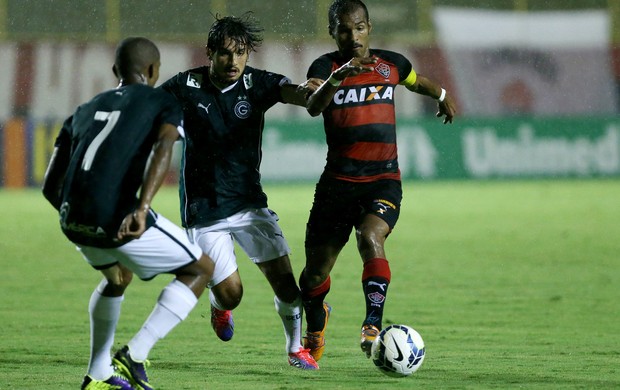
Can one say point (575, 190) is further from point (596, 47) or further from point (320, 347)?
point (320, 347)

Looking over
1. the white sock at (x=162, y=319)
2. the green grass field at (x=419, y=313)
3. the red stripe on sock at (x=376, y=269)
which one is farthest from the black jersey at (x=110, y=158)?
the red stripe on sock at (x=376, y=269)

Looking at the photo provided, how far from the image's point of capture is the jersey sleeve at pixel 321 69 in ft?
22.3

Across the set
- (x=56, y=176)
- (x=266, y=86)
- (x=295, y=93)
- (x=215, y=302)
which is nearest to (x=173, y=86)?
(x=266, y=86)

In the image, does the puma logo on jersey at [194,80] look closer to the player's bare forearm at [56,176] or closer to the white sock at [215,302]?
the white sock at [215,302]

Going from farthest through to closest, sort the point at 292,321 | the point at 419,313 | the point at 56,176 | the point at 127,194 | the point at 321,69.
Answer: the point at 419,313
the point at 321,69
the point at 292,321
the point at 56,176
the point at 127,194

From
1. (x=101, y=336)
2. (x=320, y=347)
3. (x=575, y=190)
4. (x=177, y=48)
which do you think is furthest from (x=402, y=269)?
(x=177, y=48)

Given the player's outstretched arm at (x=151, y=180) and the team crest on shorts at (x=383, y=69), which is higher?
the team crest on shorts at (x=383, y=69)

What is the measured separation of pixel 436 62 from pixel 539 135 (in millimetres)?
4457

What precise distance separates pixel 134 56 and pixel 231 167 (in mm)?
1401

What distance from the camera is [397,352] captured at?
5949mm

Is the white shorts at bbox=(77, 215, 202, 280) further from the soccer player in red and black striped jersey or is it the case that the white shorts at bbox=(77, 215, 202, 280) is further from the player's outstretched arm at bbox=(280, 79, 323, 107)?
the soccer player in red and black striped jersey

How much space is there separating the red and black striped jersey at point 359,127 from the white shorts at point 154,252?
174 cm

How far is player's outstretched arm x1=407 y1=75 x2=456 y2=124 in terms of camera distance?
287 inches

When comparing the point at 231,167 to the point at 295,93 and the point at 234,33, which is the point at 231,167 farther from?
the point at 234,33
